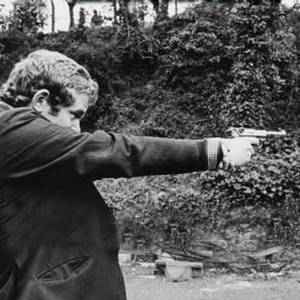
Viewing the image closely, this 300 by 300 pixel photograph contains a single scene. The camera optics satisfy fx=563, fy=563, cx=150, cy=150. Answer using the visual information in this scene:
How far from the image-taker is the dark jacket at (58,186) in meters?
1.59

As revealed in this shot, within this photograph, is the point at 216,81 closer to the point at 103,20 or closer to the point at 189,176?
the point at 189,176

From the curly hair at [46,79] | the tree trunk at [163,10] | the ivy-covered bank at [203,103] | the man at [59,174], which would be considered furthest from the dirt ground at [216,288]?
the tree trunk at [163,10]

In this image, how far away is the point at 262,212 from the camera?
8461 millimetres

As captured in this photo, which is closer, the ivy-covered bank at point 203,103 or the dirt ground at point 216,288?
the dirt ground at point 216,288

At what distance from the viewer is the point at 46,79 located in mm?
1742

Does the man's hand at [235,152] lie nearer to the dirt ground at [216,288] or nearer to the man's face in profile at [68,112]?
the man's face in profile at [68,112]

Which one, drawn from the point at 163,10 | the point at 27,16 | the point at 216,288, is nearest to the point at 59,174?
the point at 216,288

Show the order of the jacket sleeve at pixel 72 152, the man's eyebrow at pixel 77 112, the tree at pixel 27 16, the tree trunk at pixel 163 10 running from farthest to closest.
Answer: the tree at pixel 27 16, the tree trunk at pixel 163 10, the man's eyebrow at pixel 77 112, the jacket sleeve at pixel 72 152

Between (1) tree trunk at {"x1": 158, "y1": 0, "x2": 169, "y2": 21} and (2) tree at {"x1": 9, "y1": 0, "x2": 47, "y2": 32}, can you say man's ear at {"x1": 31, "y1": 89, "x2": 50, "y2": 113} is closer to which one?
(1) tree trunk at {"x1": 158, "y1": 0, "x2": 169, "y2": 21}

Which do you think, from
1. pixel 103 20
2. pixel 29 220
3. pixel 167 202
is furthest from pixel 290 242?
pixel 103 20

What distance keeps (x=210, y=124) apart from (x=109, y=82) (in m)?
4.69

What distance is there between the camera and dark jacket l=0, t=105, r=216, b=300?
5.23 ft

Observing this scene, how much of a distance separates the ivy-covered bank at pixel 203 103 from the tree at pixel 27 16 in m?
1.18

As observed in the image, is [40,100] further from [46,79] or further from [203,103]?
[203,103]
